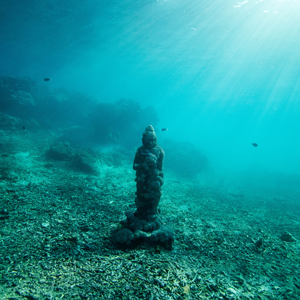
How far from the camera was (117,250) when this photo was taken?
3.93 metres

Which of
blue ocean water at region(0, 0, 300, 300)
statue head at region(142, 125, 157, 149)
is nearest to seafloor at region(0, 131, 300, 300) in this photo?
blue ocean water at region(0, 0, 300, 300)

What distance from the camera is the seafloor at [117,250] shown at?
2820mm

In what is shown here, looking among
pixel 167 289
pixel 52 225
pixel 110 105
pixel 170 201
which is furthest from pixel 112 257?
pixel 110 105

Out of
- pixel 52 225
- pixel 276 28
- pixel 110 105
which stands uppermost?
pixel 276 28

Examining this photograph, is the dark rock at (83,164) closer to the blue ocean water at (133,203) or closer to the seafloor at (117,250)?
the blue ocean water at (133,203)

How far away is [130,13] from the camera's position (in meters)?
21.7

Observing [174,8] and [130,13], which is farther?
[130,13]

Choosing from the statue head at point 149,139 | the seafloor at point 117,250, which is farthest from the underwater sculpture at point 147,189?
the seafloor at point 117,250

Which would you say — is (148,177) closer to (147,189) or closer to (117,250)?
(147,189)

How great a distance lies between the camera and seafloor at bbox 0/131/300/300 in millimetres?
2820

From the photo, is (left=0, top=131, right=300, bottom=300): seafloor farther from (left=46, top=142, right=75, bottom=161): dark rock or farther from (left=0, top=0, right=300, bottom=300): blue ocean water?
(left=46, top=142, right=75, bottom=161): dark rock

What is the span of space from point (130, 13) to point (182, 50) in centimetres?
1323

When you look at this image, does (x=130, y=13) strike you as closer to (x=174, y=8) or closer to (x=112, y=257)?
(x=174, y=8)

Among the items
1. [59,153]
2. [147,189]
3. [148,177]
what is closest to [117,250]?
[147,189]
